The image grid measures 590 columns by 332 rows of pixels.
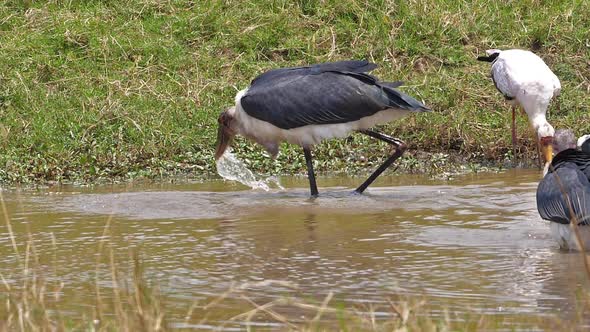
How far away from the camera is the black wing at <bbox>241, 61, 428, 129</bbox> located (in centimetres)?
682

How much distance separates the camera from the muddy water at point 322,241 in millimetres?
4191

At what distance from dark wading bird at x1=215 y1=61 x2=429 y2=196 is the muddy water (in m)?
0.35

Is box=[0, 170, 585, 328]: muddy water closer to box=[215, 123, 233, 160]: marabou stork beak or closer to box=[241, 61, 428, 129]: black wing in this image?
box=[215, 123, 233, 160]: marabou stork beak

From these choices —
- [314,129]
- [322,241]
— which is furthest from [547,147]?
[322,241]

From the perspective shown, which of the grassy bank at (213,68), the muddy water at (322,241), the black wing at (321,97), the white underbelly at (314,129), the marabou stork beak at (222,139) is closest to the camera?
the muddy water at (322,241)

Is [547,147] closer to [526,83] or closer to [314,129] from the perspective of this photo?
[526,83]

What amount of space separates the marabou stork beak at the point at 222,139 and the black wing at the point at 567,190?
8.99 ft

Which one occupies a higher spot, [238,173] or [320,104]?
[320,104]

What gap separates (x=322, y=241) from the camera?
538 centimetres

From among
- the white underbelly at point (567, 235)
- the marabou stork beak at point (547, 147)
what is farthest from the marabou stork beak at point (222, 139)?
the white underbelly at point (567, 235)

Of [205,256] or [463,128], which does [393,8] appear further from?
[205,256]

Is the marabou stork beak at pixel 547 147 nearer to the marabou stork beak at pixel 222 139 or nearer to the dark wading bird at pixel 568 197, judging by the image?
the marabou stork beak at pixel 222 139

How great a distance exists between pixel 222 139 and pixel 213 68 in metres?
2.20

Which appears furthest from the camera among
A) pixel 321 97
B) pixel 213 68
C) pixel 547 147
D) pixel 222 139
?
pixel 213 68
